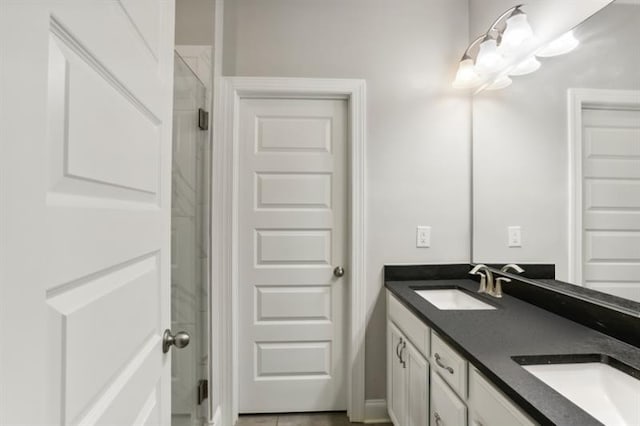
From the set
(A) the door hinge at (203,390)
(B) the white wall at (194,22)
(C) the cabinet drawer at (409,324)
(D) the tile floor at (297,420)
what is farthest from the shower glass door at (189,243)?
(C) the cabinet drawer at (409,324)

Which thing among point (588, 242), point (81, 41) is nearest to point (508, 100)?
point (588, 242)

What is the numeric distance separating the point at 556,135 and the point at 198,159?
178cm

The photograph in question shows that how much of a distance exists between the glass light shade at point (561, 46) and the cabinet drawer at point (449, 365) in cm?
134

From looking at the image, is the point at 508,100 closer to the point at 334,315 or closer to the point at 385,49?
the point at 385,49

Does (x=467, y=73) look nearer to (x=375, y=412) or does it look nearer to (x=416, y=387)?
(x=416, y=387)

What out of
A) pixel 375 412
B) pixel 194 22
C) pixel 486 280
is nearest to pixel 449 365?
pixel 486 280

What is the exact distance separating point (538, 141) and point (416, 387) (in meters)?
1.32

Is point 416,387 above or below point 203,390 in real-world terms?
above

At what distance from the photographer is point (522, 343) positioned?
3.45ft

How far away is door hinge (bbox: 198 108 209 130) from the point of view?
1806 millimetres

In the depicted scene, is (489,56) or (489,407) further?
(489,56)

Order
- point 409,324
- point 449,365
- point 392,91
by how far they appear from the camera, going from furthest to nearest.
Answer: point 392,91 → point 409,324 → point 449,365

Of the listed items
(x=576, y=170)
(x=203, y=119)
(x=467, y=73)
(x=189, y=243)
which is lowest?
(x=189, y=243)

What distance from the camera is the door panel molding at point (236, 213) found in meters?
1.97
